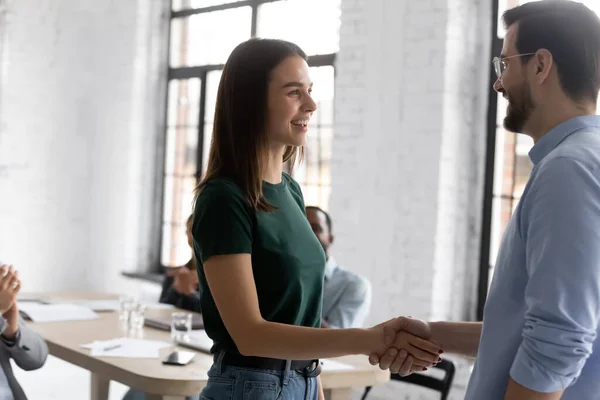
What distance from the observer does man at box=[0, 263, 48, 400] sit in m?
2.53

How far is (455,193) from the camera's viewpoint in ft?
13.5

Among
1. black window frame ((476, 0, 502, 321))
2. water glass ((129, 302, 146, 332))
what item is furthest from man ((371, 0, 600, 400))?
black window frame ((476, 0, 502, 321))

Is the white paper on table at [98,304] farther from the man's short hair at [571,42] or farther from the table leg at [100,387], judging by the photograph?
the man's short hair at [571,42]

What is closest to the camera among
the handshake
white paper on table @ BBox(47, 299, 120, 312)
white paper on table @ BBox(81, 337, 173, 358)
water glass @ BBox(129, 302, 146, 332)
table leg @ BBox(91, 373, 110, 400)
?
the handshake

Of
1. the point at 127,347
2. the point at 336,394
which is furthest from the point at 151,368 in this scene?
the point at 336,394

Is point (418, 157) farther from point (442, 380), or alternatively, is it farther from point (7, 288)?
point (7, 288)

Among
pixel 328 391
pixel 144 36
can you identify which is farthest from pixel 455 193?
pixel 144 36

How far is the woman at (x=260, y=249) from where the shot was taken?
1.54 metres

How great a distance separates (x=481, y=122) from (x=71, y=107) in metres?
3.40

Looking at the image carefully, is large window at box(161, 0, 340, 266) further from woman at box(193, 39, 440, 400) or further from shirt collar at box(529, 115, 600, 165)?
shirt collar at box(529, 115, 600, 165)

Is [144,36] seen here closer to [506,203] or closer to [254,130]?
[506,203]

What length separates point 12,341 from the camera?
258 centimetres

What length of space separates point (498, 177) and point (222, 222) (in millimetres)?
2898

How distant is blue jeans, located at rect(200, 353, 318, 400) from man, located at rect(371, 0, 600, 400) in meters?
0.41
